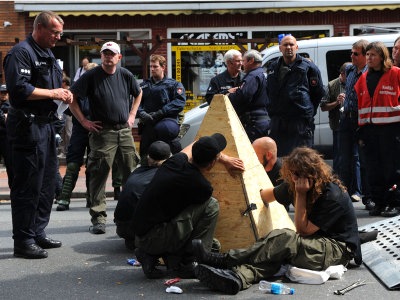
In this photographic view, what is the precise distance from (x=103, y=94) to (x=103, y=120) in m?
0.25

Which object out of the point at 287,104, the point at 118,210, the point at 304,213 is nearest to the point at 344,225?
the point at 304,213

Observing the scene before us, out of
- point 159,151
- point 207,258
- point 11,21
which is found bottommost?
point 207,258

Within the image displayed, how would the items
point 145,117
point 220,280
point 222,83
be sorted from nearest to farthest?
point 220,280
point 222,83
point 145,117

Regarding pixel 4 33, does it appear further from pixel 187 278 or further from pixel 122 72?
pixel 187 278

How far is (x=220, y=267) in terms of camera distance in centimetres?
607

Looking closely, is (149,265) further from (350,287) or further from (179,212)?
(350,287)

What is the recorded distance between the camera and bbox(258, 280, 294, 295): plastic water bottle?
580 cm

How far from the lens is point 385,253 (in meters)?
6.77

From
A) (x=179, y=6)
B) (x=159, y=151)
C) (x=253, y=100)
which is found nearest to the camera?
(x=159, y=151)

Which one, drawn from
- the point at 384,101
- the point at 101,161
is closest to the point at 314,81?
the point at 384,101

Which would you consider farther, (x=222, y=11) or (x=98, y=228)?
(x=222, y=11)

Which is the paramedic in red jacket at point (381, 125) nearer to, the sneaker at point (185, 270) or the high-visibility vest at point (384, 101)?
the high-visibility vest at point (384, 101)

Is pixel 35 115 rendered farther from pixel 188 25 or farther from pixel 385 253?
pixel 188 25

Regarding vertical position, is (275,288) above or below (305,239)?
below
